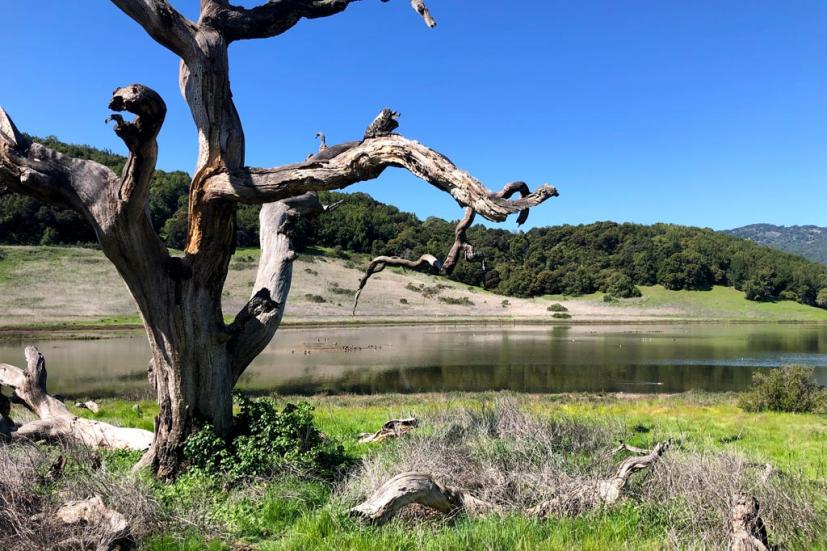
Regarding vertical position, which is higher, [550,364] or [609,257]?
[609,257]

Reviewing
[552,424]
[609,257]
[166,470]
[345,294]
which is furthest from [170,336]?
[609,257]

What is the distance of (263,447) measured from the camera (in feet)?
23.2

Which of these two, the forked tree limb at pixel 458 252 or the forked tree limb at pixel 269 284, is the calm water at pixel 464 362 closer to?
the forked tree limb at pixel 269 284

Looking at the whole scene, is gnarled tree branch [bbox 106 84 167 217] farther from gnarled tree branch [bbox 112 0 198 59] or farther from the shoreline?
the shoreline

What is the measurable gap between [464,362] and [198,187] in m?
27.7

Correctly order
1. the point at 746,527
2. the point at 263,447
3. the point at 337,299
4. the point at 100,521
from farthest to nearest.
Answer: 1. the point at 337,299
2. the point at 263,447
3. the point at 100,521
4. the point at 746,527

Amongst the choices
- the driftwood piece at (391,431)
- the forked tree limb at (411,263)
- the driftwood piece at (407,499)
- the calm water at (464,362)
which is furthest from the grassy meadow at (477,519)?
the calm water at (464,362)

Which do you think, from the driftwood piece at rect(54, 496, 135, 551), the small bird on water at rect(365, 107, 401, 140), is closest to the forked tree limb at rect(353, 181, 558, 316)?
the small bird on water at rect(365, 107, 401, 140)

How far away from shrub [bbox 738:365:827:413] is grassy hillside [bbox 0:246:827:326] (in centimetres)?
4604

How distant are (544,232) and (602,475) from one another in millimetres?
132249

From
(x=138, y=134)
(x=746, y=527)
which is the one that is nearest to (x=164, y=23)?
(x=138, y=134)

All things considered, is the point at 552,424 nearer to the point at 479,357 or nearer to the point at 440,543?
the point at 440,543

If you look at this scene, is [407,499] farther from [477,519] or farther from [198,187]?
[198,187]

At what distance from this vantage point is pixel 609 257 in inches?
4491
